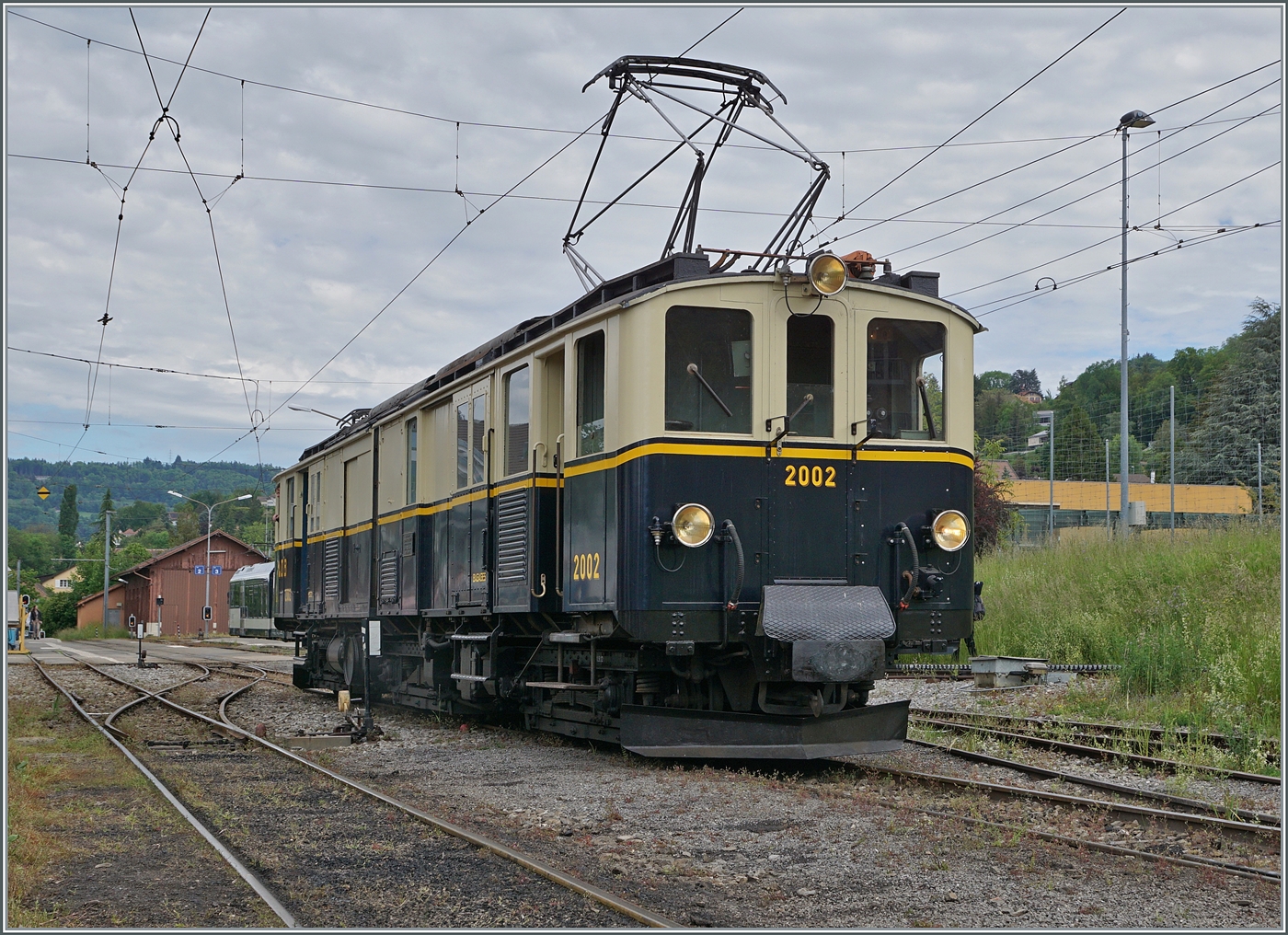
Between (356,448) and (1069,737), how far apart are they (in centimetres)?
1036

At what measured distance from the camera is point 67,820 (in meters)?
7.87

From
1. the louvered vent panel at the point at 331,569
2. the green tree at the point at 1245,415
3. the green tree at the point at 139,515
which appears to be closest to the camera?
the louvered vent panel at the point at 331,569

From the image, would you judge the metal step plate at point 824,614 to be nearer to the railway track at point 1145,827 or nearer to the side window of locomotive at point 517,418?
the railway track at point 1145,827

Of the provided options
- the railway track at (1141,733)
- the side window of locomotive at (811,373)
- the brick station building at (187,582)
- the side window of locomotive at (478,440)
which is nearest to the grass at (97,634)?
the brick station building at (187,582)

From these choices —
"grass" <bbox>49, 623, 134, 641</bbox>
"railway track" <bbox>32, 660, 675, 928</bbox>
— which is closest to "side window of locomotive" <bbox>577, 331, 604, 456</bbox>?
"railway track" <bbox>32, 660, 675, 928</bbox>

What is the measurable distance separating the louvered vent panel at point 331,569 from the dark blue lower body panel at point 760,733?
9136mm

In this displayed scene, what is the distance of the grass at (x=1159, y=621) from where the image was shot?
439 inches

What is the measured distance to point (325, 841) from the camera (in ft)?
23.3

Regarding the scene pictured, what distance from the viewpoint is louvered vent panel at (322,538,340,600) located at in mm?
17484

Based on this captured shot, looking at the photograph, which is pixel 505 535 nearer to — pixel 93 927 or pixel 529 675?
pixel 529 675

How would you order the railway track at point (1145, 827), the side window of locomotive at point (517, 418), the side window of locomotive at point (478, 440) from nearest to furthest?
the railway track at point (1145, 827) < the side window of locomotive at point (517, 418) < the side window of locomotive at point (478, 440)

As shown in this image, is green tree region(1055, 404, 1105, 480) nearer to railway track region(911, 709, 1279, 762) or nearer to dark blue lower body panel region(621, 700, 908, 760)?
railway track region(911, 709, 1279, 762)

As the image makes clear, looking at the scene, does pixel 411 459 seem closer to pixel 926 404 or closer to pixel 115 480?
pixel 926 404

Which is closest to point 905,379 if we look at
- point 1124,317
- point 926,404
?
point 926,404
